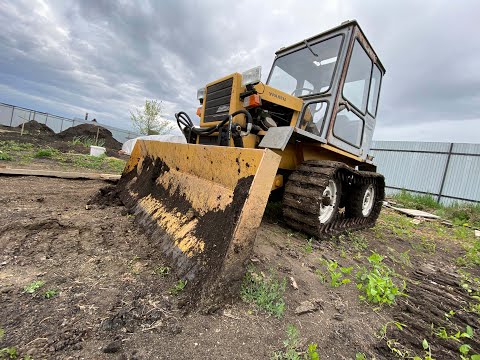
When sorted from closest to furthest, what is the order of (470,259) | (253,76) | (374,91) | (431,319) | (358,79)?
(431,319)
(253,76)
(470,259)
(358,79)
(374,91)

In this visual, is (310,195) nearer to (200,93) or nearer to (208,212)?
(208,212)

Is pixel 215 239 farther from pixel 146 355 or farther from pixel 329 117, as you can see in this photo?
pixel 329 117

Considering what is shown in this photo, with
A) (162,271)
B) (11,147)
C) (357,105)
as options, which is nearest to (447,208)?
(357,105)

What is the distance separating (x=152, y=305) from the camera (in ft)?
5.55

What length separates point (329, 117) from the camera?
3746 mm

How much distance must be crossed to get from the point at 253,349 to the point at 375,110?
5.00 metres

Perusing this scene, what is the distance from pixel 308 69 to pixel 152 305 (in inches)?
157

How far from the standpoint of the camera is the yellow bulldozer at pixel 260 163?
6.31 ft

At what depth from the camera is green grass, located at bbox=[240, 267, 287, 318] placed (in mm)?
1840

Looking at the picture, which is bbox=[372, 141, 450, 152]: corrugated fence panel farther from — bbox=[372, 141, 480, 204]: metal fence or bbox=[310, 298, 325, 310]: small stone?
bbox=[310, 298, 325, 310]: small stone

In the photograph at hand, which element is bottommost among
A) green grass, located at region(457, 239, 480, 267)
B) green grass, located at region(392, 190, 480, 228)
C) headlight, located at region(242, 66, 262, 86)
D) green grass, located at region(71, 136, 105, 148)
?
green grass, located at region(457, 239, 480, 267)

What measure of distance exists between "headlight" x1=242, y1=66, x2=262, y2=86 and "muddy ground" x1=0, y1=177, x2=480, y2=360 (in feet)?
5.61

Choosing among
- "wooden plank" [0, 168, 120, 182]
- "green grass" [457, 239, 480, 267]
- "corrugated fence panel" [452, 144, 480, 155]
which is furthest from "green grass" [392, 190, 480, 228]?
"wooden plank" [0, 168, 120, 182]

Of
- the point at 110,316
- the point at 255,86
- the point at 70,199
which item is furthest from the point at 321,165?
the point at 70,199
